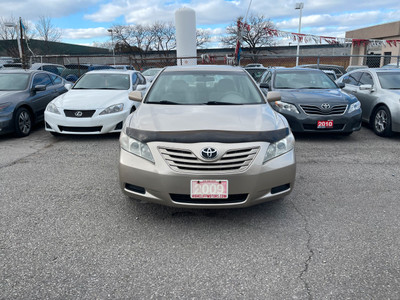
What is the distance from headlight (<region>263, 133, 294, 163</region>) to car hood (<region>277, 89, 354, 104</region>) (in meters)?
3.57

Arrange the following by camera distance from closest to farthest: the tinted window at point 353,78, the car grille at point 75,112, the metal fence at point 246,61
Result: the car grille at point 75,112
the tinted window at point 353,78
the metal fence at point 246,61

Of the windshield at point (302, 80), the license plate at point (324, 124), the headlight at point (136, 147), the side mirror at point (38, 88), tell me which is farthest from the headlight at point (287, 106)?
the side mirror at point (38, 88)

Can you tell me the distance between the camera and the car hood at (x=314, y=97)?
21.2 ft

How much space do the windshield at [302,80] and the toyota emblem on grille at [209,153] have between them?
5249 mm

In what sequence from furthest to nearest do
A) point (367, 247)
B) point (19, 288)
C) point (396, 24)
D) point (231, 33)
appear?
point (231, 33) → point (396, 24) → point (367, 247) → point (19, 288)

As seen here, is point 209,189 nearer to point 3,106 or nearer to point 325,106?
point 325,106

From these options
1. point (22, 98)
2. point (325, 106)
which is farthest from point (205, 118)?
point (22, 98)

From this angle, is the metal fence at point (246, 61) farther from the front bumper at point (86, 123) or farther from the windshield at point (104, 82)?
the front bumper at point (86, 123)

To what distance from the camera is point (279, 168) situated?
116 inches

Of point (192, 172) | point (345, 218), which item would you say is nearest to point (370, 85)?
point (345, 218)

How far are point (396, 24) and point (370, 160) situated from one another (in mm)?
28196

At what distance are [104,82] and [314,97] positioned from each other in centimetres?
499

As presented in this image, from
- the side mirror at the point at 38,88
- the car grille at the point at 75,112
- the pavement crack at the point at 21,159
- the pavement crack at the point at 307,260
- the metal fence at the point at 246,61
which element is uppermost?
the metal fence at the point at 246,61

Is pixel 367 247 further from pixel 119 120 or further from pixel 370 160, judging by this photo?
pixel 119 120
